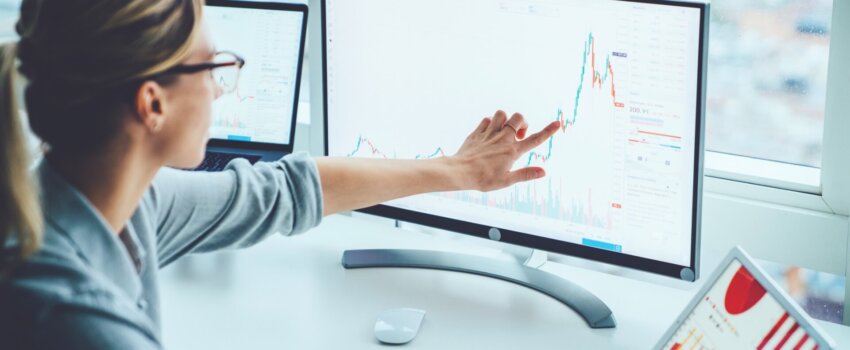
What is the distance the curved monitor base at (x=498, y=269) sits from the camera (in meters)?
1.34

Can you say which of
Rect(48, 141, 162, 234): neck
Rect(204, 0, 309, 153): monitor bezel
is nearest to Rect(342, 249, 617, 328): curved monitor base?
Rect(204, 0, 309, 153): monitor bezel

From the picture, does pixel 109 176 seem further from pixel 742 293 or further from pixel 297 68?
pixel 297 68

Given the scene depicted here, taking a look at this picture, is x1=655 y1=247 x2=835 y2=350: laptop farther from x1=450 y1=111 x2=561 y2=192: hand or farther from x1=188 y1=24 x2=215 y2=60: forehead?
x1=188 y1=24 x2=215 y2=60: forehead

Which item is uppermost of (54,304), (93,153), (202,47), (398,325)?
(202,47)

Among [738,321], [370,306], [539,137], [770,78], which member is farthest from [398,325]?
[770,78]

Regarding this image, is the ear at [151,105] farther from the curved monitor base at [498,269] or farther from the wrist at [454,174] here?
the curved monitor base at [498,269]

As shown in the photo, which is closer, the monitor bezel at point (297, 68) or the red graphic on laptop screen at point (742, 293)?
the red graphic on laptop screen at point (742, 293)

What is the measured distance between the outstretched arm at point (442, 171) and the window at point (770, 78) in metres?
0.43

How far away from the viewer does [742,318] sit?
1031mm

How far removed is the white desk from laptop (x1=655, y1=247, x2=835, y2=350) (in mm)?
159

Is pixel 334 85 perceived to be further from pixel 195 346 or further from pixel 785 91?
pixel 785 91

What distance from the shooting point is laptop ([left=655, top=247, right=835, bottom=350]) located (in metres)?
0.94

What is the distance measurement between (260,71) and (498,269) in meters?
0.60

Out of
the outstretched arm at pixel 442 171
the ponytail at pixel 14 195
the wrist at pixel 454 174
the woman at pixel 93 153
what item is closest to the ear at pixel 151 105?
the woman at pixel 93 153
